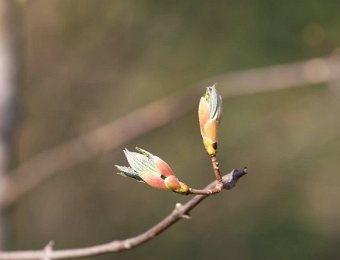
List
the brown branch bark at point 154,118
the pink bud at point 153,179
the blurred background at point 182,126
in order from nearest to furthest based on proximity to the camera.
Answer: the pink bud at point 153,179 → the brown branch bark at point 154,118 → the blurred background at point 182,126

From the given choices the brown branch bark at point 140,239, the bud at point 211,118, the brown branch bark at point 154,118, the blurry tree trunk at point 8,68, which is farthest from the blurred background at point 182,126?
the bud at point 211,118

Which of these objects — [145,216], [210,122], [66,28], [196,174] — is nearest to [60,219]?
[145,216]

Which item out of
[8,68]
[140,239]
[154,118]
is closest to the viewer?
[140,239]

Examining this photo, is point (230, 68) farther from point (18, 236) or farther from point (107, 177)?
point (18, 236)

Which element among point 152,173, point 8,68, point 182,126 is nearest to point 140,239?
point 152,173

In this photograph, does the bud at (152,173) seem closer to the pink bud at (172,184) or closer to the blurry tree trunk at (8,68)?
the pink bud at (172,184)

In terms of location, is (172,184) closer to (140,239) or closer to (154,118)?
(140,239)
